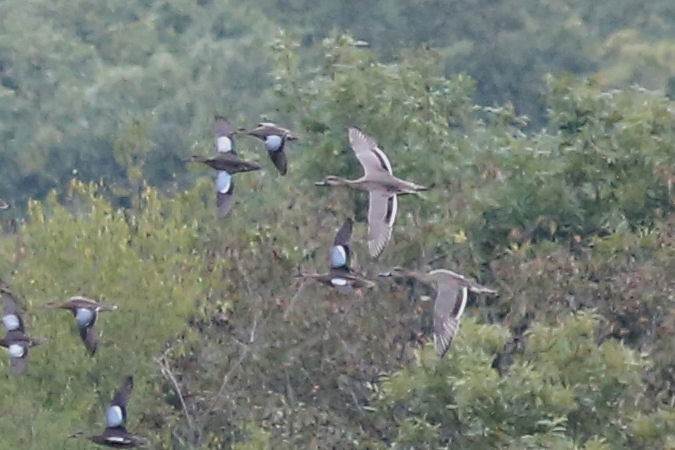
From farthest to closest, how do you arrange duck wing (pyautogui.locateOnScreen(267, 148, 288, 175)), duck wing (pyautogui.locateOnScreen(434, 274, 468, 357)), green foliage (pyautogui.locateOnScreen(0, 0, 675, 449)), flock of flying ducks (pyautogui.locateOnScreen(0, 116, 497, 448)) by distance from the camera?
green foliage (pyautogui.locateOnScreen(0, 0, 675, 449)), duck wing (pyautogui.locateOnScreen(267, 148, 288, 175)), flock of flying ducks (pyautogui.locateOnScreen(0, 116, 497, 448)), duck wing (pyautogui.locateOnScreen(434, 274, 468, 357))

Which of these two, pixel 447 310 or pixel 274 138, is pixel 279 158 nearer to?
pixel 274 138

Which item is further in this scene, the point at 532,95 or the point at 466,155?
the point at 532,95

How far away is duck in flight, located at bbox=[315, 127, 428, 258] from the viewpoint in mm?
13898

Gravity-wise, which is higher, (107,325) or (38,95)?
(107,325)

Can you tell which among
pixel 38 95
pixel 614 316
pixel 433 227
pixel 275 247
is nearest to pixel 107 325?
pixel 275 247

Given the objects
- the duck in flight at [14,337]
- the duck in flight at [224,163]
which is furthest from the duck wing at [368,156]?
the duck in flight at [14,337]

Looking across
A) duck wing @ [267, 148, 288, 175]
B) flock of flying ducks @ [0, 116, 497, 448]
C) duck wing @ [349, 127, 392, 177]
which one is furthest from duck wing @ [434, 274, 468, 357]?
duck wing @ [267, 148, 288, 175]

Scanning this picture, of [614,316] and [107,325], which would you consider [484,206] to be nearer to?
[614,316]

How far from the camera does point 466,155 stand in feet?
67.7

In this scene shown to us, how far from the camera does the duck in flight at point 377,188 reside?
1390 centimetres

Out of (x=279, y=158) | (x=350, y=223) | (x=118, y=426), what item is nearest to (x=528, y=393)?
(x=350, y=223)

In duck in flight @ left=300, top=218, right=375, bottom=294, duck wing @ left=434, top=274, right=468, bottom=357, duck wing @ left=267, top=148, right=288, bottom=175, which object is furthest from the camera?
duck in flight @ left=300, top=218, right=375, bottom=294

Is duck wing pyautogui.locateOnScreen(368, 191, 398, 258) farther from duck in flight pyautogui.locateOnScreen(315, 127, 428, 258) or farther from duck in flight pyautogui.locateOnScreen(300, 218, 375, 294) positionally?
duck in flight pyautogui.locateOnScreen(300, 218, 375, 294)

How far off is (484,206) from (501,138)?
2000 millimetres
